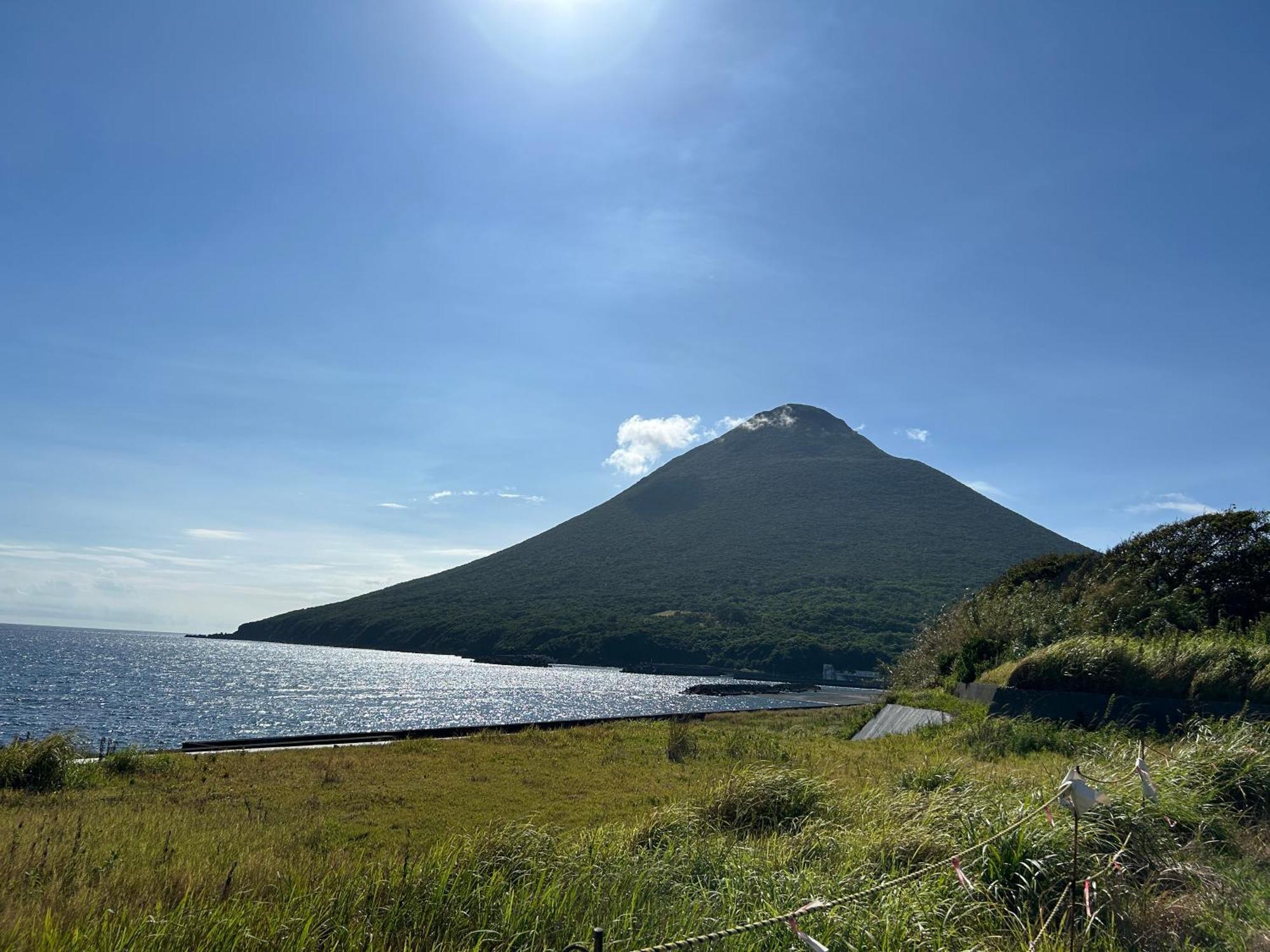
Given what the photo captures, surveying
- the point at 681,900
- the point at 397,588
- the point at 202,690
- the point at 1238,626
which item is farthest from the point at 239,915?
the point at 397,588

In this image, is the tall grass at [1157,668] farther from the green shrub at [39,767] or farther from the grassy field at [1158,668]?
the green shrub at [39,767]

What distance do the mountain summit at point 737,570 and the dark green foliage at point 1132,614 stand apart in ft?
210

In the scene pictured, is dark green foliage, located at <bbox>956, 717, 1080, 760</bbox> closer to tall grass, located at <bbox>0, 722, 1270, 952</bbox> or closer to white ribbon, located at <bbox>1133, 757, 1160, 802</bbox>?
tall grass, located at <bbox>0, 722, 1270, 952</bbox>

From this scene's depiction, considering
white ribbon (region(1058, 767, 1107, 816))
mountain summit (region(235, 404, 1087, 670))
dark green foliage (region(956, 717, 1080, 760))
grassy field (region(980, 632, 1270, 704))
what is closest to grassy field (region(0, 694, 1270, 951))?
dark green foliage (region(956, 717, 1080, 760))

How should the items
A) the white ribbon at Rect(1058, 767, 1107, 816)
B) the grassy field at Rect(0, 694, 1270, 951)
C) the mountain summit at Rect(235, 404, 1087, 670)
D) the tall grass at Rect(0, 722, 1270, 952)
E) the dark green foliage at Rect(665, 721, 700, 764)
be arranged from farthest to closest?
1. the mountain summit at Rect(235, 404, 1087, 670)
2. the dark green foliage at Rect(665, 721, 700, 764)
3. the grassy field at Rect(0, 694, 1270, 951)
4. the tall grass at Rect(0, 722, 1270, 952)
5. the white ribbon at Rect(1058, 767, 1107, 816)

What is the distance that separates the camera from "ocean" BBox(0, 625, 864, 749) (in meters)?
37.8

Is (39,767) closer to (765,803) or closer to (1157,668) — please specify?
(765,803)

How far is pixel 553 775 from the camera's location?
14.2 m

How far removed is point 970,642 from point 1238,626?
5.64 m

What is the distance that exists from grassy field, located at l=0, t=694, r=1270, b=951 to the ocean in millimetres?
9507

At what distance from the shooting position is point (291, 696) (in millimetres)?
58562

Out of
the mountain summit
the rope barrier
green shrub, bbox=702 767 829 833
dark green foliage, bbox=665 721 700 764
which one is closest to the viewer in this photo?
the rope barrier

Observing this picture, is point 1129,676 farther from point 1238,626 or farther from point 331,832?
point 331,832

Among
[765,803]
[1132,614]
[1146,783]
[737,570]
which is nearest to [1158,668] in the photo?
[1132,614]
